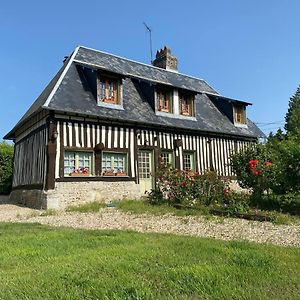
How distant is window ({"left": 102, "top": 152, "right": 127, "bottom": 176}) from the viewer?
1158 cm

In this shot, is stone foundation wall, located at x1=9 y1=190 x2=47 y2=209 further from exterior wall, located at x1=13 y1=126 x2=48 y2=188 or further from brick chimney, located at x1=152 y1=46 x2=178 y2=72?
brick chimney, located at x1=152 y1=46 x2=178 y2=72

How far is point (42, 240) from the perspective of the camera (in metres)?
4.91

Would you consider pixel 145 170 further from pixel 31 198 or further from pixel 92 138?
pixel 31 198

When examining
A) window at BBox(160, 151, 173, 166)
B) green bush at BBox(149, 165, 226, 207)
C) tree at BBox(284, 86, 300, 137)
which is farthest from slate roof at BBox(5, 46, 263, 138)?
tree at BBox(284, 86, 300, 137)

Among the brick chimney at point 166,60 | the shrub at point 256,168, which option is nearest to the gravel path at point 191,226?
the shrub at point 256,168

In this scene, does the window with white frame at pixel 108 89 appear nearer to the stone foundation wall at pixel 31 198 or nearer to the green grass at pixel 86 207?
the green grass at pixel 86 207

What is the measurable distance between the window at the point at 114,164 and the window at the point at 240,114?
672 centimetres

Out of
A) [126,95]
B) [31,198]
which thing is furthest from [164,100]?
[31,198]

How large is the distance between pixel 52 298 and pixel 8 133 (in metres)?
13.7

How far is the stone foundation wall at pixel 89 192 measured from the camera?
10328 mm

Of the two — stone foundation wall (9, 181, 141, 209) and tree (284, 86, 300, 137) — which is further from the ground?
tree (284, 86, 300, 137)

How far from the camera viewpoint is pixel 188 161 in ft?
45.7

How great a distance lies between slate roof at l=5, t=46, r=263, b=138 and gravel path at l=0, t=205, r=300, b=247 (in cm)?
390

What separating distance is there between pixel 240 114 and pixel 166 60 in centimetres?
456
